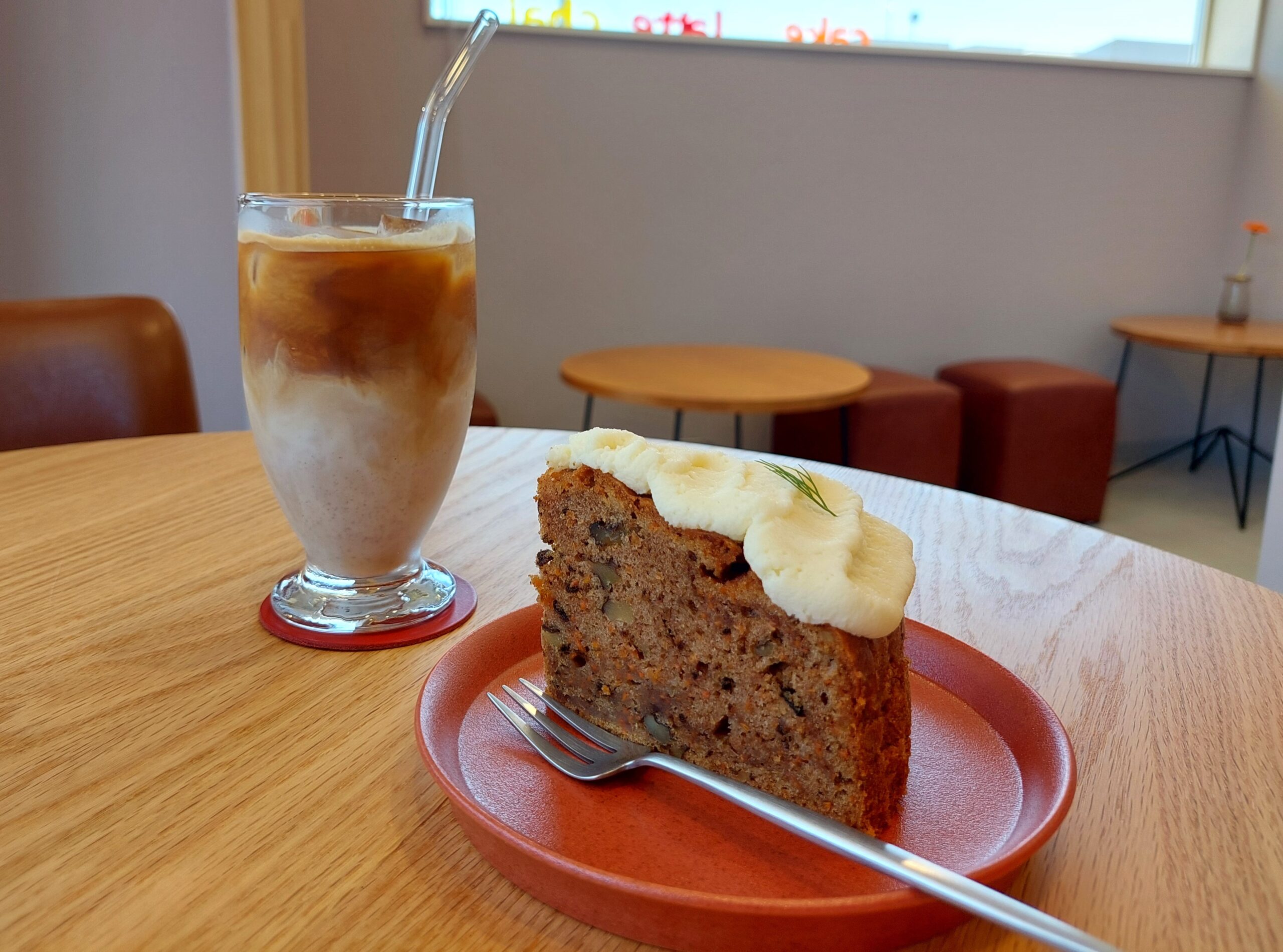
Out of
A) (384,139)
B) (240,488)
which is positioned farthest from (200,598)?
(384,139)

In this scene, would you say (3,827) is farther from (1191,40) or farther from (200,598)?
(1191,40)

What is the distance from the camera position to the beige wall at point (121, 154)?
7.93 feet

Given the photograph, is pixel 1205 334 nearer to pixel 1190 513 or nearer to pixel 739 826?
pixel 1190 513

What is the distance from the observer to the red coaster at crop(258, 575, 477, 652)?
2.38 feet

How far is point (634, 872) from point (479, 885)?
0.24 ft

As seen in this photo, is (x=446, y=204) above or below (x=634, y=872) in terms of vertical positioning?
above

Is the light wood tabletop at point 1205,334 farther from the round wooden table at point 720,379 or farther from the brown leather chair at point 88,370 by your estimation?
the brown leather chair at point 88,370

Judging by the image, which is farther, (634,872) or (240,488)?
(240,488)

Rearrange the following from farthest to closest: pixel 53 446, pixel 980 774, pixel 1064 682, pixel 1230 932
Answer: pixel 53 446 < pixel 1064 682 < pixel 980 774 < pixel 1230 932

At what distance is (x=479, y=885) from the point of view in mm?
466

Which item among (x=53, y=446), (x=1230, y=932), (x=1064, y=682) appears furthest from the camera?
(x=53, y=446)

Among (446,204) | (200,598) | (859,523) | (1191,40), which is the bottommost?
(200,598)

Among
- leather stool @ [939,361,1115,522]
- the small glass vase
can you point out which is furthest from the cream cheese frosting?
the small glass vase

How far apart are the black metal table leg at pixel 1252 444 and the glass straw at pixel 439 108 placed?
3.55 m
